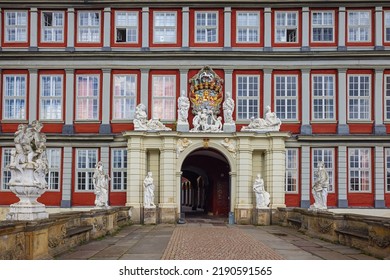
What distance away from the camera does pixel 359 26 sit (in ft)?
116

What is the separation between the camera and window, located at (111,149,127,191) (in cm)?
3469

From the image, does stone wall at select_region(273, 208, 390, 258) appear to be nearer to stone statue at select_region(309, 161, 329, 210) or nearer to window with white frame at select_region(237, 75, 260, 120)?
stone statue at select_region(309, 161, 329, 210)

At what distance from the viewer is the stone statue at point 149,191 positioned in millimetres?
31564

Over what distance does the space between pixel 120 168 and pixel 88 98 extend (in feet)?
14.3

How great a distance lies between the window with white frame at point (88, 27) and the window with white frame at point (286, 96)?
34.3ft

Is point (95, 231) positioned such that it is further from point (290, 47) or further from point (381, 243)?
point (290, 47)

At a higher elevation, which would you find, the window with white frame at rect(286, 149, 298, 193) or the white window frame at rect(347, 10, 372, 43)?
the white window frame at rect(347, 10, 372, 43)

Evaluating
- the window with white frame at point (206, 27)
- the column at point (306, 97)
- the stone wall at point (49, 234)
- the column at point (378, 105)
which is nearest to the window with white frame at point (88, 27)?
the window with white frame at point (206, 27)

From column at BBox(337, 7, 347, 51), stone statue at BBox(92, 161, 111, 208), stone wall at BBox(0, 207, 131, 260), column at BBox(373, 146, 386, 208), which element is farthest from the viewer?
column at BBox(337, 7, 347, 51)

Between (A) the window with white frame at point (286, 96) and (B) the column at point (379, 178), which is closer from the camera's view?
(B) the column at point (379, 178)

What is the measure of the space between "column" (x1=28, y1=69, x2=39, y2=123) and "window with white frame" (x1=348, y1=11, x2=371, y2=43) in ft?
57.8

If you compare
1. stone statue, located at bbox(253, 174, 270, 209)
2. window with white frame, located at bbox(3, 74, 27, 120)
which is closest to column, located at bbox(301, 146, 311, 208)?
stone statue, located at bbox(253, 174, 270, 209)

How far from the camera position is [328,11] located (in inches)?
1396

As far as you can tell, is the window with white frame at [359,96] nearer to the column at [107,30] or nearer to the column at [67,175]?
the column at [107,30]
